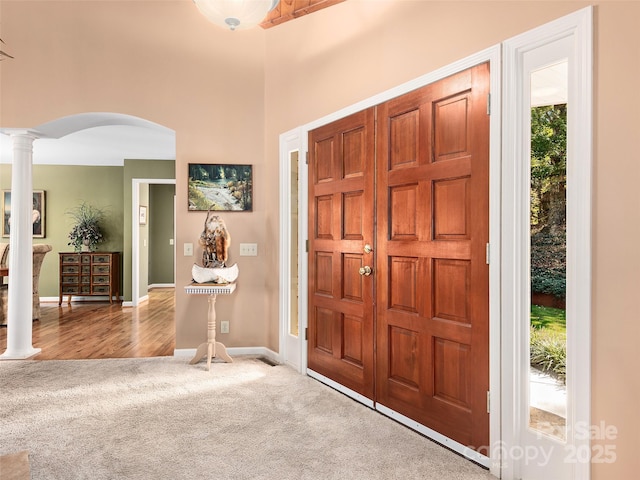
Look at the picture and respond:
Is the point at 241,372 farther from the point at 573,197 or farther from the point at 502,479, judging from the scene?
the point at 573,197

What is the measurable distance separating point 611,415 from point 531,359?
1.34 feet

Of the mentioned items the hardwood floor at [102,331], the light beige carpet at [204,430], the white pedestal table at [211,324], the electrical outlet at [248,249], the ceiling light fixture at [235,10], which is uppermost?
the ceiling light fixture at [235,10]

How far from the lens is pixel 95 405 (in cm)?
314

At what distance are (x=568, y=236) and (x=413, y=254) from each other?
91 centimetres

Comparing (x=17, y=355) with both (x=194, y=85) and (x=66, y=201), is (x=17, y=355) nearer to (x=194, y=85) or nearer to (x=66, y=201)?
(x=194, y=85)

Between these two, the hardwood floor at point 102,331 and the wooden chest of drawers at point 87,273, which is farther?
the wooden chest of drawers at point 87,273

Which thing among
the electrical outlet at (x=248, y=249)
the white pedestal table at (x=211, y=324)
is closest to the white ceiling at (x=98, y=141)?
the electrical outlet at (x=248, y=249)

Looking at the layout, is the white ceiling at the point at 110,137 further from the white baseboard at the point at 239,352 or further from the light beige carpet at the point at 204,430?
the white baseboard at the point at 239,352

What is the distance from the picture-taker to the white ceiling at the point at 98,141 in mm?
4551

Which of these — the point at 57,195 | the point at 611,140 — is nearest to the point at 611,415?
the point at 611,140

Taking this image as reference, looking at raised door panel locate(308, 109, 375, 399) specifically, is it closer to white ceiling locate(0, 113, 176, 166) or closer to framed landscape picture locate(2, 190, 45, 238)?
white ceiling locate(0, 113, 176, 166)

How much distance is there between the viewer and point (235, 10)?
2.81m

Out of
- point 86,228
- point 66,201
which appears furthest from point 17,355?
point 66,201

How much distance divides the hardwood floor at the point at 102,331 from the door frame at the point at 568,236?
3.43 meters
